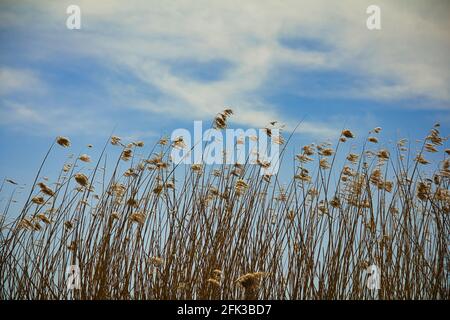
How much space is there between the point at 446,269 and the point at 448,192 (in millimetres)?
547

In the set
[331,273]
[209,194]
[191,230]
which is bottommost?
[331,273]

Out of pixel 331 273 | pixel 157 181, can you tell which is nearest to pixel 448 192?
pixel 331 273

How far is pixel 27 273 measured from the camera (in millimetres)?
3623

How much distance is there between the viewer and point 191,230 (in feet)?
11.5

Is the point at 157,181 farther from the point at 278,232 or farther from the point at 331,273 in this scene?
the point at 331,273

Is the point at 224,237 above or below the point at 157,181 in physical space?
below

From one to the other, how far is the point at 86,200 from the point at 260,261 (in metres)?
1.17

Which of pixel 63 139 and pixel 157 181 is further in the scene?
pixel 157 181
